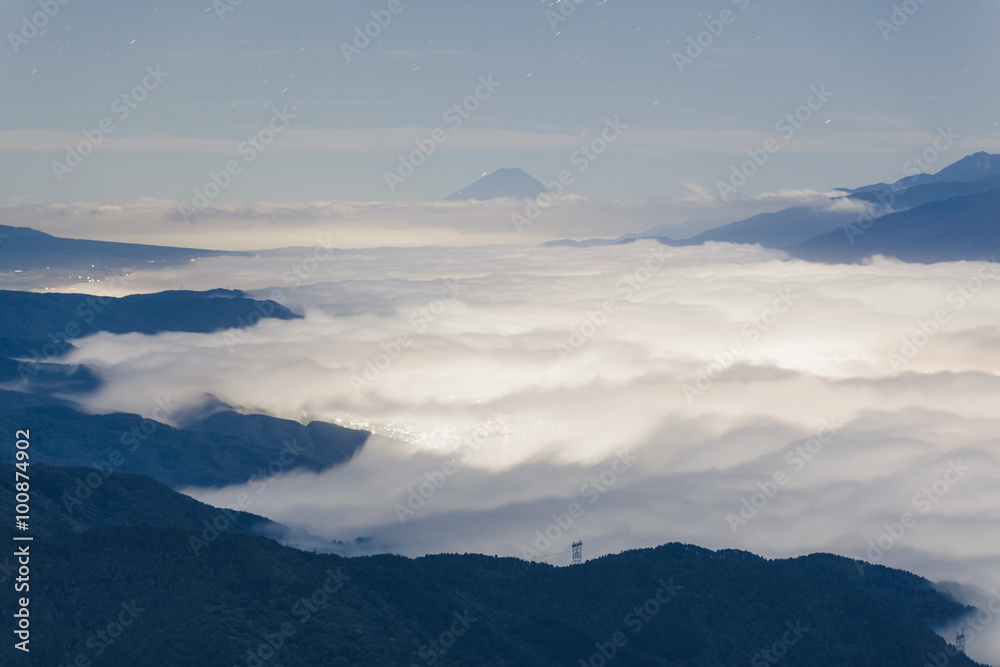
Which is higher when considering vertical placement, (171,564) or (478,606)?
(171,564)

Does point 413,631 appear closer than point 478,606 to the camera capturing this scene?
Yes

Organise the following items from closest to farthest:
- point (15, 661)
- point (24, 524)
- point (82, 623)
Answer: point (15, 661), point (82, 623), point (24, 524)

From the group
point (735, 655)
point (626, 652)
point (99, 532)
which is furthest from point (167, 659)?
point (735, 655)

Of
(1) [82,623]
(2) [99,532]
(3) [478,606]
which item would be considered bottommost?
(3) [478,606]

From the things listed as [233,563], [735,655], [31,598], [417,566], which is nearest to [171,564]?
[233,563]

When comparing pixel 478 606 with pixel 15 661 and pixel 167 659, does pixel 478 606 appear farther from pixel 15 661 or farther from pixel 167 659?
pixel 15 661

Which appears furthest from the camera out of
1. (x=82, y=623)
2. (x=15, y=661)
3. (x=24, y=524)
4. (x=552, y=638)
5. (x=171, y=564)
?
(x=552, y=638)

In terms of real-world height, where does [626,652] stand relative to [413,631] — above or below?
below

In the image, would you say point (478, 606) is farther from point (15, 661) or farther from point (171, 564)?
point (15, 661)

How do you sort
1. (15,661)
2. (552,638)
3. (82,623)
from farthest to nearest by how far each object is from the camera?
(552,638) < (82,623) < (15,661)
